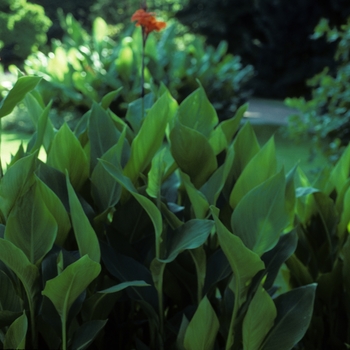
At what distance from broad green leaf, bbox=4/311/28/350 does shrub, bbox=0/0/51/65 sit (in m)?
19.2

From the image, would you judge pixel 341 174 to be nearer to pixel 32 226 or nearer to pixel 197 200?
pixel 197 200

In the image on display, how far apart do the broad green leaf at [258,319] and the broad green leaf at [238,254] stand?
0.05m

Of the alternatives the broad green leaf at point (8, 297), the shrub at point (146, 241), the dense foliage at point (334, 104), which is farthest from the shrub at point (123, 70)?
the broad green leaf at point (8, 297)

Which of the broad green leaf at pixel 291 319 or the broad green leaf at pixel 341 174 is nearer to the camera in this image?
the broad green leaf at pixel 291 319

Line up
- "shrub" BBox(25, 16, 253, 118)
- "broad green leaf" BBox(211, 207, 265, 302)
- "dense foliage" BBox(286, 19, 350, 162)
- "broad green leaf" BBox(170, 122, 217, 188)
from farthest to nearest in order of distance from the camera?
"shrub" BBox(25, 16, 253, 118) < "dense foliage" BBox(286, 19, 350, 162) < "broad green leaf" BBox(170, 122, 217, 188) < "broad green leaf" BBox(211, 207, 265, 302)

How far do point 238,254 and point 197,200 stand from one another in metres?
0.18

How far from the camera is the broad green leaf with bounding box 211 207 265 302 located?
103 centimetres

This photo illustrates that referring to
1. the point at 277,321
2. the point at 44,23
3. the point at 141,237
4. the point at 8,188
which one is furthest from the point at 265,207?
the point at 44,23

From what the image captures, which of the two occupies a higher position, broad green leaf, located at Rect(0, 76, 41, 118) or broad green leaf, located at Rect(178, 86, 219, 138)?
broad green leaf, located at Rect(0, 76, 41, 118)

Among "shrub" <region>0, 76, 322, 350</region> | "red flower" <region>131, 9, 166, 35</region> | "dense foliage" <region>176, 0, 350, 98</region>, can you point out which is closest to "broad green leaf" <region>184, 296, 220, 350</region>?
"shrub" <region>0, 76, 322, 350</region>

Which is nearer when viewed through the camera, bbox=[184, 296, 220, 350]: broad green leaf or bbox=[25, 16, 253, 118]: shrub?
bbox=[184, 296, 220, 350]: broad green leaf

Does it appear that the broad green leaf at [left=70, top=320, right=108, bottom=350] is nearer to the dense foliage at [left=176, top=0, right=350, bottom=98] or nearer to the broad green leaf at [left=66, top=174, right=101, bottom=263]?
the broad green leaf at [left=66, top=174, right=101, bottom=263]

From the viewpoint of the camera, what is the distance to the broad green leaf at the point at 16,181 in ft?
3.53

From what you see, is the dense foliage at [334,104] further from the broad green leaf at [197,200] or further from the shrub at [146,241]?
the broad green leaf at [197,200]
